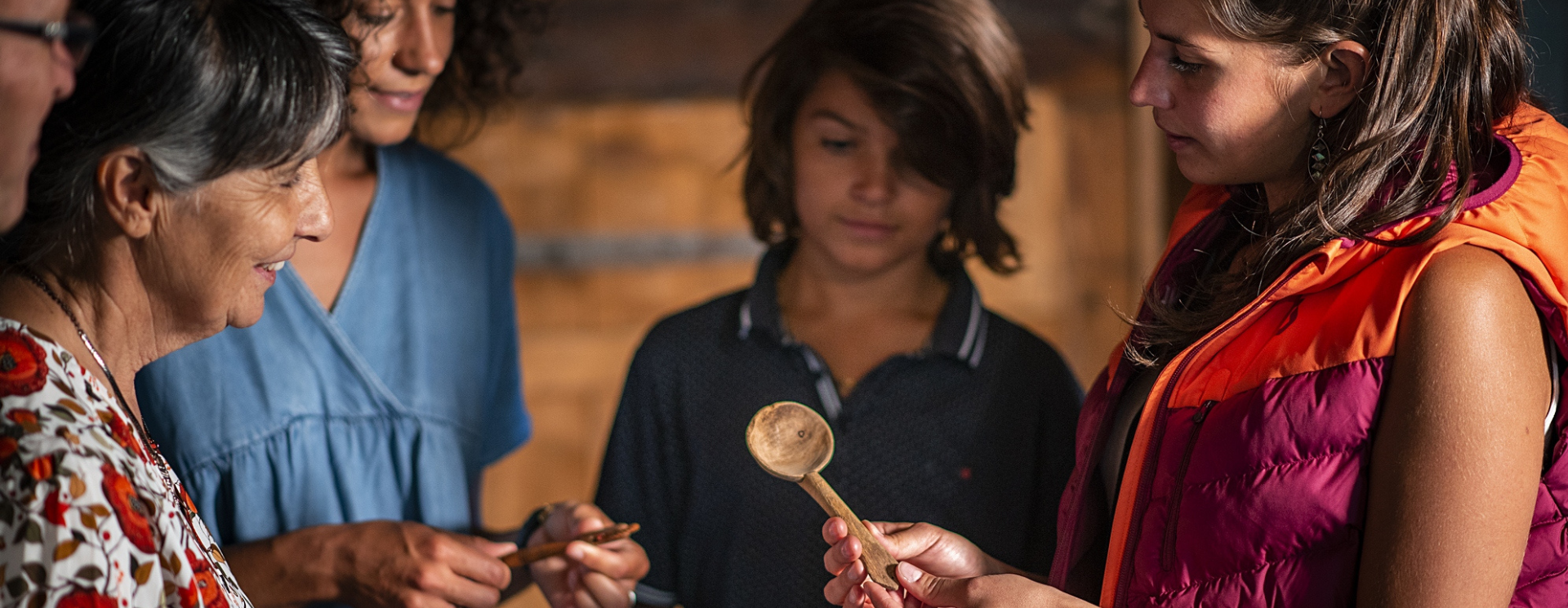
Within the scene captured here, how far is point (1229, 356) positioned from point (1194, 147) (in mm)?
202

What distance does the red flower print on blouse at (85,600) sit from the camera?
774 millimetres

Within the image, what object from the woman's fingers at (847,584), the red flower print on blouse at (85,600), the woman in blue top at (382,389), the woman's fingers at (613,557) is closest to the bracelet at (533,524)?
the woman in blue top at (382,389)

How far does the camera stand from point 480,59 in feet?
5.74

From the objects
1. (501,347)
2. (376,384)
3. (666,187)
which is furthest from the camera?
(666,187)

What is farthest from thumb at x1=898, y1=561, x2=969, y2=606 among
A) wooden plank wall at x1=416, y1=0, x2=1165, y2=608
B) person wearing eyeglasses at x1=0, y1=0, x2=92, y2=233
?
wooden plank wall at x1=416, y1=0, x2=1165, y2=608

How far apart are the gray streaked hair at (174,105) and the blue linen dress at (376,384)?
0.45m

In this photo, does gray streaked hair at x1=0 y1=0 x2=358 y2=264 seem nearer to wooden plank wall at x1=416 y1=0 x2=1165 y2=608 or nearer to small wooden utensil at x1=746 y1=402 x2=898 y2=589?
small wooden utensil at x1=746 y1=402 x2=898 y2=589

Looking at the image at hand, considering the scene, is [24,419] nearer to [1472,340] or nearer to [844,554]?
[844,554]

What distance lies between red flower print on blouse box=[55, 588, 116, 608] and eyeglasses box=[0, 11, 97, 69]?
1.22ft

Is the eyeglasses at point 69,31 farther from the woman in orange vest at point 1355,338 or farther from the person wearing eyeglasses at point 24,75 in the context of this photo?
the woman in orange vest at point 1355,338

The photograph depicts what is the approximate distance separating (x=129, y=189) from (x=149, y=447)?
227 mm

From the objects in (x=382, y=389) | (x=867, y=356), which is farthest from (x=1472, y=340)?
(x=382, y=389)

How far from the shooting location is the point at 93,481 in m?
0.81

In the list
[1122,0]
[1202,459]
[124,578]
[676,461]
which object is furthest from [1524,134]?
[1122,0]
